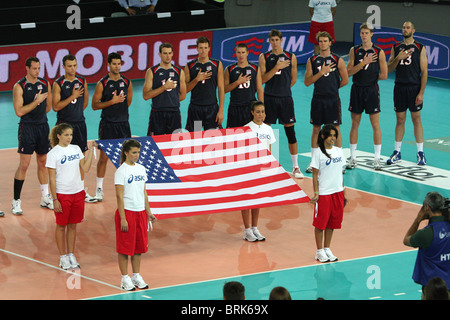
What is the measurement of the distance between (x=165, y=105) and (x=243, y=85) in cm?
142

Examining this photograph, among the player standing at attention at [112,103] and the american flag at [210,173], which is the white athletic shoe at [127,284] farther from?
the player standing at attention at [112,103]

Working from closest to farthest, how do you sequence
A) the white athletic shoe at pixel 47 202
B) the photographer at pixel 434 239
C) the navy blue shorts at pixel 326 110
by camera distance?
the photographer at pixel 434 239
the white athletic shoe at pixel 47 202
the navy blue shorts at pixel 326 110

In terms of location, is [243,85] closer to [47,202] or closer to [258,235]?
[258,235]

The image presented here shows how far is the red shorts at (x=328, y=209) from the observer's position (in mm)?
10382

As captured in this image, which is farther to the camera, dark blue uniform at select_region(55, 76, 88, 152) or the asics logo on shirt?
dark blue uniform at select_region(55, 76, 88, 152)

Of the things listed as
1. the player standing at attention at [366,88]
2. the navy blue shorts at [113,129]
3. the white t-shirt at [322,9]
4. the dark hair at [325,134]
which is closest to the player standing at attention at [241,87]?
the navy blue shorts at [113,129]

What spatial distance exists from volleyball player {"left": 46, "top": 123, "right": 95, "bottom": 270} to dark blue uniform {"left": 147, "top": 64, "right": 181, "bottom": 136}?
325cm

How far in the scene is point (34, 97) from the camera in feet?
40.7

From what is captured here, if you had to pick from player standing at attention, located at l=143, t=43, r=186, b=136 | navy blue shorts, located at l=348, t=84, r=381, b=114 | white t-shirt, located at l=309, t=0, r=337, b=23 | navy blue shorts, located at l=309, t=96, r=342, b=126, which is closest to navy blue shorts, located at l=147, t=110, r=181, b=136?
player standing at attention, located at l=143, t=43, r=186, b=136

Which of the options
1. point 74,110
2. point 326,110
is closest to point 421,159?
point 326,110

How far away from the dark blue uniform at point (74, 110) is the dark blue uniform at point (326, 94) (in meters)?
4.23

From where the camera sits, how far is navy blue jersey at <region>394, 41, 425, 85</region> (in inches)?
603

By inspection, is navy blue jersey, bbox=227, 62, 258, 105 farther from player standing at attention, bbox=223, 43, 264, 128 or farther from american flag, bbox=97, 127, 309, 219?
american flag, bbox=97, 127, 309, 219
